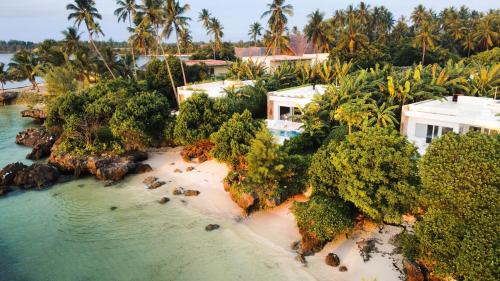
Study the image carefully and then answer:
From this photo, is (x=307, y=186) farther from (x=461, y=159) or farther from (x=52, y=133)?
(x=52, y=133)

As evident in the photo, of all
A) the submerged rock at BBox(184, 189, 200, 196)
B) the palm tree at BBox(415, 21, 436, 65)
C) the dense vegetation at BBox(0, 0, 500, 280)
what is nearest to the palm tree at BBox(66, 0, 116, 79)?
the dense vegetation at BBox(0, 0, 500, 280)

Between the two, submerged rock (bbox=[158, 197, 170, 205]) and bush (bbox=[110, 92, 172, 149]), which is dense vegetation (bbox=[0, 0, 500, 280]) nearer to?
bush (bbox=[110, 92, 172, 149])

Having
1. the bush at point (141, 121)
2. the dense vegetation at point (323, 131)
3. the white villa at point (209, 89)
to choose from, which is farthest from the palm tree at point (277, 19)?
the bush at point (141, 121)

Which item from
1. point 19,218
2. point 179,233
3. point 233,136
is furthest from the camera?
point 233,136

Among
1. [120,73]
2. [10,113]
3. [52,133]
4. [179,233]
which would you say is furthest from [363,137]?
[10,113]

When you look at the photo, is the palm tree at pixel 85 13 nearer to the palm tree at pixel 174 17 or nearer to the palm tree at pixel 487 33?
the palm tree at pixel 174 17

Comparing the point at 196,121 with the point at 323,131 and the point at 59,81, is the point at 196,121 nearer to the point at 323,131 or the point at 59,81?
the point at 323,131

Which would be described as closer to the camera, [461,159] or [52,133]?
[461,159]
